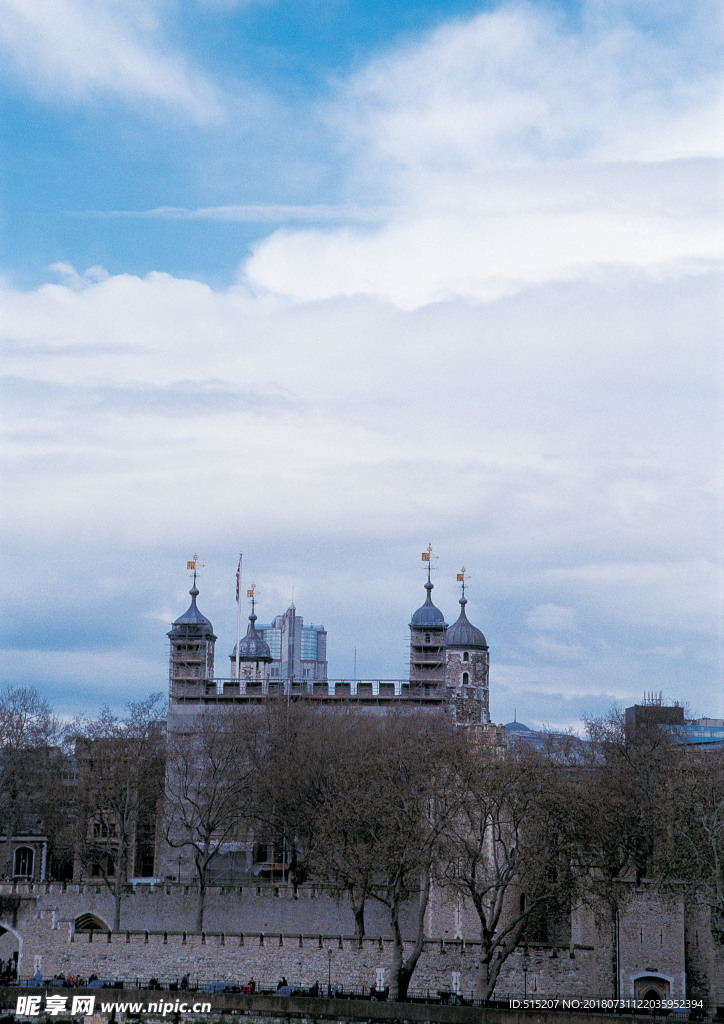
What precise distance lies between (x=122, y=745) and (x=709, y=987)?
4107cm

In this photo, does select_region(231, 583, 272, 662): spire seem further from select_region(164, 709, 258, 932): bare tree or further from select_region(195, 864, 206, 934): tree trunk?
select_region(195, 864, 206, 934): tree trunk

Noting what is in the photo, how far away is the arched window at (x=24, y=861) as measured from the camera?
107750 mm

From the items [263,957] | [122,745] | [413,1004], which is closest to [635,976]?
[413,1004]

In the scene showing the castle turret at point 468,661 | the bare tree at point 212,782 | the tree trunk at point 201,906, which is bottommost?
the tree trunk at point 201,906

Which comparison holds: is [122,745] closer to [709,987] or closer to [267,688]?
[267,688]

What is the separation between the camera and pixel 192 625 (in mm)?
116250

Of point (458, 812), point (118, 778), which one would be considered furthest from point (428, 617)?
point (458, 812)

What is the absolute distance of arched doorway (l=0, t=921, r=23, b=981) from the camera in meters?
72.2

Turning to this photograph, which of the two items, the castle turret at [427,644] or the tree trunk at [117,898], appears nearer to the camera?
the tree trunk at [117,898]

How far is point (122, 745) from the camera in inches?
3600

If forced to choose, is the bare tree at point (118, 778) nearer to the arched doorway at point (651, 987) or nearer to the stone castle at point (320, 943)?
the stone castle at point (320, 943)

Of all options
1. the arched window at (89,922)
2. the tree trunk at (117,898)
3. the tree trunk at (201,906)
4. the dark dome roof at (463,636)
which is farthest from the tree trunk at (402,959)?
the dark dome roof at (463,636)

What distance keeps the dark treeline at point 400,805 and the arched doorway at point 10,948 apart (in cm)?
842

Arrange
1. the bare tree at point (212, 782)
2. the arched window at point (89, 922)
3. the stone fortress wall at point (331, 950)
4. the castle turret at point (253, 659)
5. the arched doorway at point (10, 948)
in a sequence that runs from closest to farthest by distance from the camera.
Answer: the stone fortress wall at point (331, 950)
the arched doorway at point (10, 948)
the arched window at point (89, 922)
the bare tree at point (212, 782)
the castle turret at point (253, 659)
